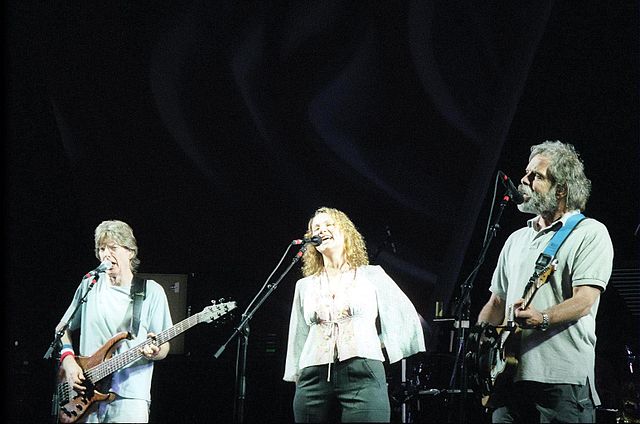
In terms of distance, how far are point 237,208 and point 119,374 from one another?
2189 mm

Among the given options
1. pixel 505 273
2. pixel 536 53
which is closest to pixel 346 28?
pixel 536 53

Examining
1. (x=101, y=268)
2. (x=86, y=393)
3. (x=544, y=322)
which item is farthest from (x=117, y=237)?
(x=544, y=322)

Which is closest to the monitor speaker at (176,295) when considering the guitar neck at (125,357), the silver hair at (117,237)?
the silver hair at (117,237)

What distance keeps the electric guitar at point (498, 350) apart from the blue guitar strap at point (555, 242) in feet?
0.08

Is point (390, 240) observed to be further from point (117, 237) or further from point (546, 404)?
point (546, 404)

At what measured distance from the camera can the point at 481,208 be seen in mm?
5641

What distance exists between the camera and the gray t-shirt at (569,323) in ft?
9.82

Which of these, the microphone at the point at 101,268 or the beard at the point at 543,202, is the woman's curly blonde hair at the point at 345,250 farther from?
the microphone at the point at 101,268

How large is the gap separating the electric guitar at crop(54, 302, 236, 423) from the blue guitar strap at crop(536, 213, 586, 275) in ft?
6.93

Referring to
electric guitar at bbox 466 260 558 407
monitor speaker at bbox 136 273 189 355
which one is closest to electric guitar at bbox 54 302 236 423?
monitor speaker at bbox 136 273 189 355

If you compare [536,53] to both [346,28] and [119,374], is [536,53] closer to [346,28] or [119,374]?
[346,28]

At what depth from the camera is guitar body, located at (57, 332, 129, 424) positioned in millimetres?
4328

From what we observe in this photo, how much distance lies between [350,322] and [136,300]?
5.22ft

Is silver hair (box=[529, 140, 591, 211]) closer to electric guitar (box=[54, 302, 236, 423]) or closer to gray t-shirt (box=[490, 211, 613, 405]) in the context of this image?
gray t-shirt (box=[490, 211, 613, 405])
